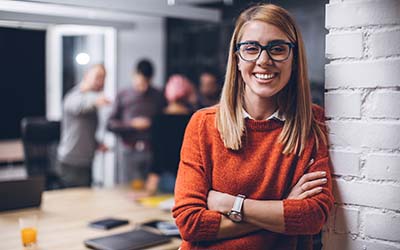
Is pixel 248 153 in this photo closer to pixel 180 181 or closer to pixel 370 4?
pixel 180 181

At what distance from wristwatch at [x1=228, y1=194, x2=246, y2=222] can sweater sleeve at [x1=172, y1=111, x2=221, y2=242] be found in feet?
0.13

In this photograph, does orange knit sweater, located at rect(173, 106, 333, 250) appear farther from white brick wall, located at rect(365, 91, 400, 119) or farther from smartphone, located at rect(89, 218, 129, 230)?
smartphone, located at rect(89, 218, 129, 230)

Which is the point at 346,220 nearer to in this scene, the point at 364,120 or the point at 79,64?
the point at 364,120

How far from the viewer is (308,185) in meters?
1.40

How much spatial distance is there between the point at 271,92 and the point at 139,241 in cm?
89

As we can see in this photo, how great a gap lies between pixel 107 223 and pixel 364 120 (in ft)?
4.44

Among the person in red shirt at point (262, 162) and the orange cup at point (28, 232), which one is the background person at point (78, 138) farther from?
the person in red shirt at point (262, 162)

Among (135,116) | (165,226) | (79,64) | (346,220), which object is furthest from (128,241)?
(79,64)

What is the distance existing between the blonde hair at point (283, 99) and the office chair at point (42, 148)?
3005 mm

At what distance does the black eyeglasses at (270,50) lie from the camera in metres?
1.43

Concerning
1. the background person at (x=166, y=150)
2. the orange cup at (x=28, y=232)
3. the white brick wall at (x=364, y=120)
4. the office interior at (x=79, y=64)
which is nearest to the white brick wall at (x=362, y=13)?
the white brick wall at (x=364, y=120)

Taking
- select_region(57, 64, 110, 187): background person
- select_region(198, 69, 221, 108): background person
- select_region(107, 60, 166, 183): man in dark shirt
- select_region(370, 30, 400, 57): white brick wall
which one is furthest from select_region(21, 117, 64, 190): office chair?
select_region(370, 30, 400, 57): white brick wall

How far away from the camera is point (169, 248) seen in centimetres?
199

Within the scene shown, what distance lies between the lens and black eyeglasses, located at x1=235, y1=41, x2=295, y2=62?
1.43 metres
